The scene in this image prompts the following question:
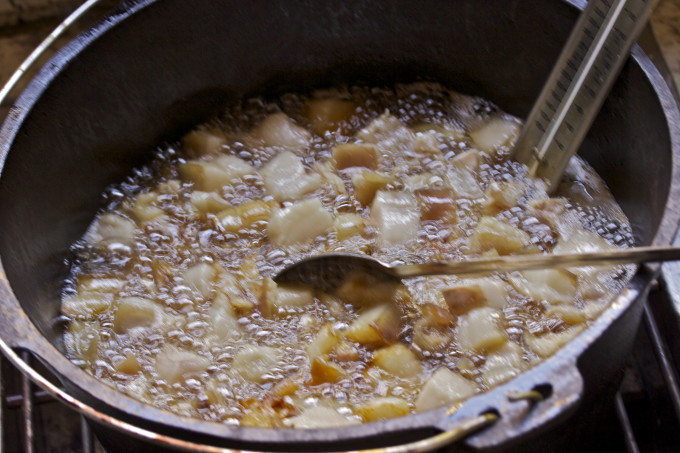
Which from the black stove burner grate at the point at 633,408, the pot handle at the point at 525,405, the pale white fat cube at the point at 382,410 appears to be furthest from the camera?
the black stove burner grate at the point at 633,408

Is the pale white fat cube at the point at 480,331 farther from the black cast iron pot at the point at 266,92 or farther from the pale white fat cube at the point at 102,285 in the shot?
the pale white fat cube at the point at 102,285

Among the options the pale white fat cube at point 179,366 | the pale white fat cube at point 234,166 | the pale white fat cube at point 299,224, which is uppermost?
the pale white fat cube at point 299,224

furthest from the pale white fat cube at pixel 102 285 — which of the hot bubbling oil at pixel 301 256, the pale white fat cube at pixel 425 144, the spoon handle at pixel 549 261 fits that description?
the pale white fat cube at pixel 425 144

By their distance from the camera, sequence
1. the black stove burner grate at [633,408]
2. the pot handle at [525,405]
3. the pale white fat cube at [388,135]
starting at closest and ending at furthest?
the pot handle at [525,405] → the black stove burner grate at [633,408] → the pale white fat cube at [388,135]

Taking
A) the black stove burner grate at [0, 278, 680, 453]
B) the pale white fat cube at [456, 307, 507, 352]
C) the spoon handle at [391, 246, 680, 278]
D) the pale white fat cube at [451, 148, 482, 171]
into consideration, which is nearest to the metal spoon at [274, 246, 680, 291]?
the spoon handle at [391, 246, 680, 278]

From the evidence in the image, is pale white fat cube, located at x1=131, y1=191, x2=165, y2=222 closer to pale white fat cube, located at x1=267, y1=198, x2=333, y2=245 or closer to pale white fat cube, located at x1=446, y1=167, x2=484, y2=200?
pale white fat cube, located at x1=267, y1=198, x2=333, y2=245

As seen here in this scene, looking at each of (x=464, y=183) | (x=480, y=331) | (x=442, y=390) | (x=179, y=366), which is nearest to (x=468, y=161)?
(x=464, y=183)

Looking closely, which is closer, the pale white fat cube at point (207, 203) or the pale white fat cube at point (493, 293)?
the pale white fat cube at point (493, 293)
